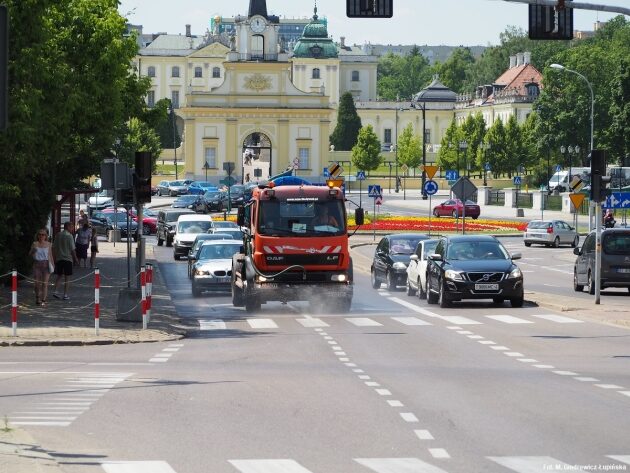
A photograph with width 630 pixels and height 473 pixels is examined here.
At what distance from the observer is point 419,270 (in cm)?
3812

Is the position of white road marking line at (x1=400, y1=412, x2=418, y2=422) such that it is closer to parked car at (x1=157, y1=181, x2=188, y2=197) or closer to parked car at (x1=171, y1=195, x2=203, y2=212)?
parked car at (x1=171, y1=195, x2=203, y2=212)

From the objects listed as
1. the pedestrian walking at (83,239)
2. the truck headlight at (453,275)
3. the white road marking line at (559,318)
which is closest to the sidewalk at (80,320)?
the truck headlight at (453,275)

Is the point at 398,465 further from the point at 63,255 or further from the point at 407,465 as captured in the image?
the point at 63,255

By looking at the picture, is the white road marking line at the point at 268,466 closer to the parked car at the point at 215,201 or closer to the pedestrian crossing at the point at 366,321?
the pedestrian crossing at the point at 366,321

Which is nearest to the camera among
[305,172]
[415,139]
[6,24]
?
[6,24]

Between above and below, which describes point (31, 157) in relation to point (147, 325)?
above

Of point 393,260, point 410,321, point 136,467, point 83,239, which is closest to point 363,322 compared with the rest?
point 410,321

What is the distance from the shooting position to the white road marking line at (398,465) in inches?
461

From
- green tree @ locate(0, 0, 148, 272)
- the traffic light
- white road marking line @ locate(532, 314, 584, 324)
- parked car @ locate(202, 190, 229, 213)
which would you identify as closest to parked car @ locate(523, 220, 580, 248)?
green tree @ locate(0, 0, 148, 272)

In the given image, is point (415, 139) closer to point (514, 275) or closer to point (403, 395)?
point (514, 275)

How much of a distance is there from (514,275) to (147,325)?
937cm

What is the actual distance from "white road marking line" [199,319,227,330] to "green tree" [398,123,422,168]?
456 feet

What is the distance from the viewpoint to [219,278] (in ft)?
130

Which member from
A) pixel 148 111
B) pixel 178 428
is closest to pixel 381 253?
pixel 148 111
